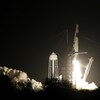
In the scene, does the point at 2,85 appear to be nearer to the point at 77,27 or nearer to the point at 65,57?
the point at 65,57

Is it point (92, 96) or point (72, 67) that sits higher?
point (72, 67)

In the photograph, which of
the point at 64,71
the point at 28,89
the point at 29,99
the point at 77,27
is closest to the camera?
the point at 29,99

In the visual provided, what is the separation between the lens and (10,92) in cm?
3225

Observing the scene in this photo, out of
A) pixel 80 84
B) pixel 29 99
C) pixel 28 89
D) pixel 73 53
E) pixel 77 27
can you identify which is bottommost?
pixel 29 99

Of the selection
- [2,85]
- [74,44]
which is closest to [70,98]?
[2,85]

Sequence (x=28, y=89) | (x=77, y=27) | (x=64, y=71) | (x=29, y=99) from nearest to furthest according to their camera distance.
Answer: (x=29, y=99)
(x=28, y=89)
(x=64, y=71)
(x=77, y=27)

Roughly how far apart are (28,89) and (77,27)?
22445 mm

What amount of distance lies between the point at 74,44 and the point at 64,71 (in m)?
5.00

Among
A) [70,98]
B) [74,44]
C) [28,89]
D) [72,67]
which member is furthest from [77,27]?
[70,98]

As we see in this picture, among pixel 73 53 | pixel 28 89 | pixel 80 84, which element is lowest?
pixel 28 89

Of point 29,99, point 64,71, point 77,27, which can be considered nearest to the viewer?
point 29,99

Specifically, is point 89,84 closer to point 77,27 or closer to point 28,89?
point 77,27

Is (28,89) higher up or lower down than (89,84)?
lower down

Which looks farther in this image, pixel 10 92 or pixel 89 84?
pixel 89 84
